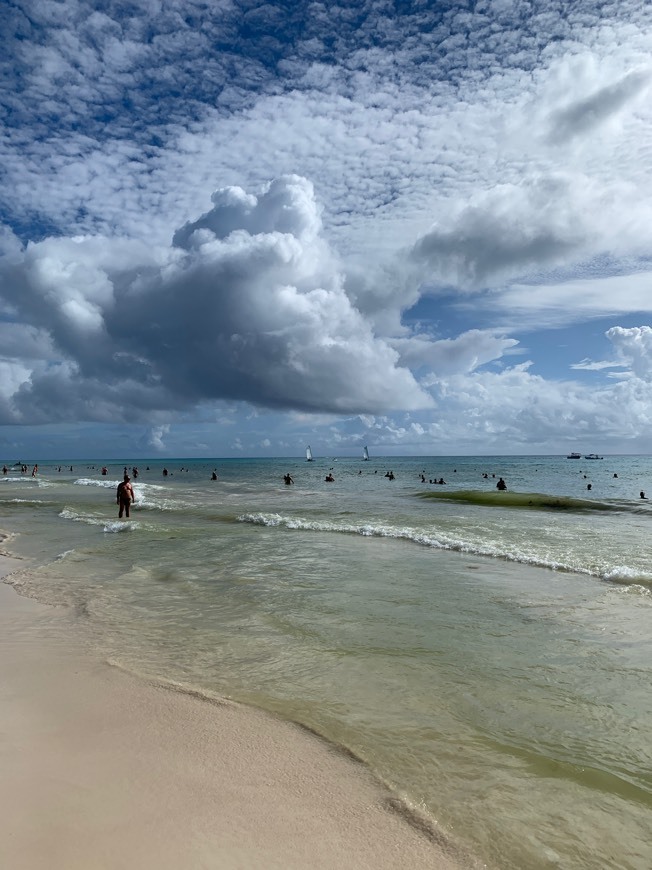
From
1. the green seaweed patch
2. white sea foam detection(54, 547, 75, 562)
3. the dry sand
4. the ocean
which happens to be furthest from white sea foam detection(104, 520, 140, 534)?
the green seaweed patch

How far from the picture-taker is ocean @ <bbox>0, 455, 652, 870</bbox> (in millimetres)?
4078

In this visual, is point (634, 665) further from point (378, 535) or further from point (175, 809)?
point (378, 535)

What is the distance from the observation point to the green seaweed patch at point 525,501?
35375mm

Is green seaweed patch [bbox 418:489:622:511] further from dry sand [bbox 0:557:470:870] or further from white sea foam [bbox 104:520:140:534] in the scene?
dry sand [bbox 0:557:470:870]

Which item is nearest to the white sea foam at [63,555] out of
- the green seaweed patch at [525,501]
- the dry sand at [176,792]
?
the dry sand at [176,792]

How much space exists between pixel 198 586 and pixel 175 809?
824 centimetres

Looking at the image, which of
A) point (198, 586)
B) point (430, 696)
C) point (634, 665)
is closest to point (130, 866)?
point (430, 696)

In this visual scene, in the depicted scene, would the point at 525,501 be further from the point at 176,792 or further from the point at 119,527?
the point at 176,792

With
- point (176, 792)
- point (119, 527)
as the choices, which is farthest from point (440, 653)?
point (119, 527)

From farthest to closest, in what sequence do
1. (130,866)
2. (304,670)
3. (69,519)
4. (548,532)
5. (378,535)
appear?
(69,519)
(548,532)
(378,535)
(304,670)
(130,866)

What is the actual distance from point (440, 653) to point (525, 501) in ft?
114

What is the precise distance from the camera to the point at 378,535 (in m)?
20.5

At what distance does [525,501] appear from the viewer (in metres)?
39.3

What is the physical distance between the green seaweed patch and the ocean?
18.4 metres
